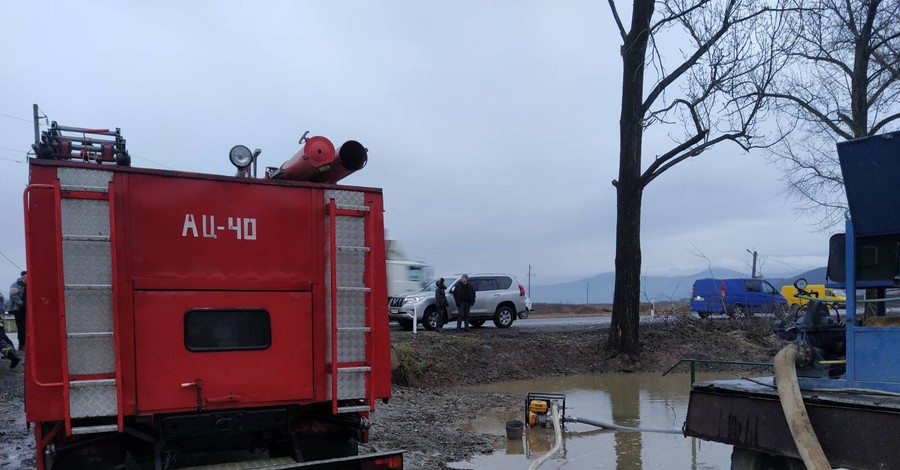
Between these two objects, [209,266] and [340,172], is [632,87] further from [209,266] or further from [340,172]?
[209,266]

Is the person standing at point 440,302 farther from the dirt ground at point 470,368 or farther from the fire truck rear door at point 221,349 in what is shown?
the fire truck rear door at point 221,349

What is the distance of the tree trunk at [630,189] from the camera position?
17.1 m

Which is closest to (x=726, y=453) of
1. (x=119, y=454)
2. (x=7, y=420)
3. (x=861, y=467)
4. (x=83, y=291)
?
(x=861, y=467)

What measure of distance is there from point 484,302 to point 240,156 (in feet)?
49.9

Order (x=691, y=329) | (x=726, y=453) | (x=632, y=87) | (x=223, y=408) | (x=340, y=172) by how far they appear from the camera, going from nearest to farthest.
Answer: (x=223, y=408) < (x=340, y=172) < (x=726, y=453) < (x=632, y=87) < (x=691, y=329)

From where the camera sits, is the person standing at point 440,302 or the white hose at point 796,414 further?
the person standing at point 440,302

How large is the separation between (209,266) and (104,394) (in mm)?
1141

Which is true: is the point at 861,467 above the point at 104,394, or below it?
below

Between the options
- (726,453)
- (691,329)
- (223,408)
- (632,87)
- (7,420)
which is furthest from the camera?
(691,329)

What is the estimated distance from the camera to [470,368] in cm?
1527

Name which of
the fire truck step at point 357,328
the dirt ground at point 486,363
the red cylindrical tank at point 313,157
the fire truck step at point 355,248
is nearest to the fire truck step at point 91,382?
the fire truck step at point 357,328

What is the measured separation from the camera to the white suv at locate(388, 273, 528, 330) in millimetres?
19141

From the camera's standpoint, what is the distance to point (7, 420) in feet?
31.7

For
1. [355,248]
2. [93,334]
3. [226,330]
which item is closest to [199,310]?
[226,330]
